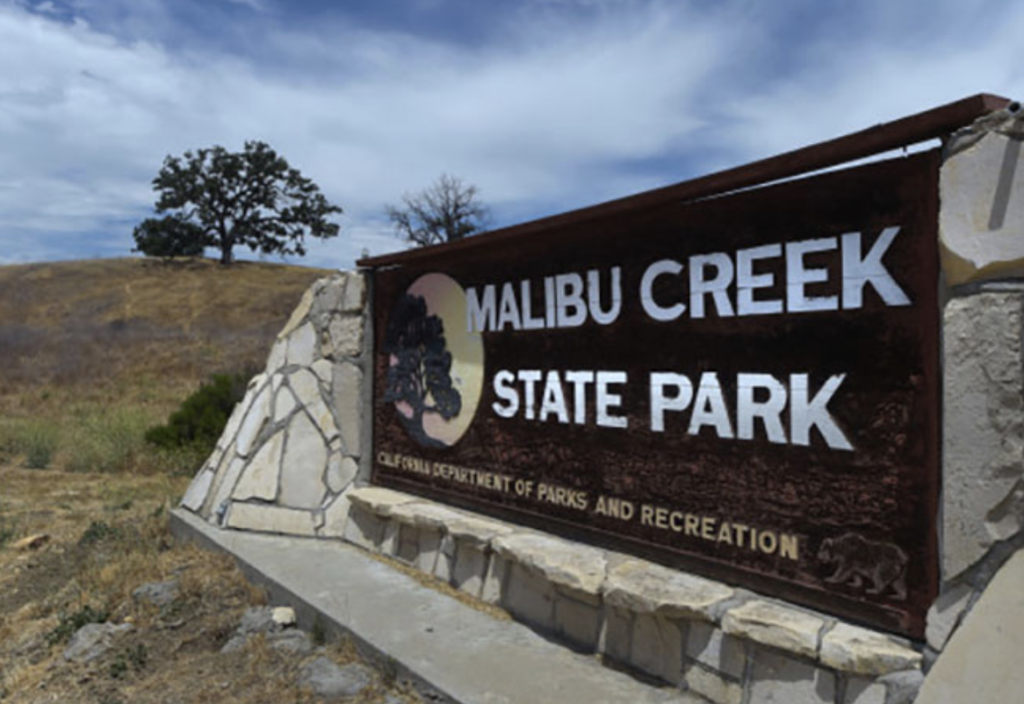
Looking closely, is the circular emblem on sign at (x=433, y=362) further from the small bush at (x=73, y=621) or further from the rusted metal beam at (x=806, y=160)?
the small bush at (x=73, y=621)

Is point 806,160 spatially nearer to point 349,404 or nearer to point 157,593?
point 349,404

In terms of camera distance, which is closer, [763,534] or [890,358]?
[890,358]

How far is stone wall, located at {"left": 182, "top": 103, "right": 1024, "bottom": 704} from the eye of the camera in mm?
2473

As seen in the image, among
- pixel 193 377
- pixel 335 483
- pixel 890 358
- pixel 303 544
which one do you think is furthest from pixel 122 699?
pixel 193 377

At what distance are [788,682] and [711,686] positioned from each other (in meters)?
0.41

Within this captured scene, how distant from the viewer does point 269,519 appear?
6.31 meters

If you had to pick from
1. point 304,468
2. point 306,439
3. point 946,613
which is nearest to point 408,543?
point 304,468

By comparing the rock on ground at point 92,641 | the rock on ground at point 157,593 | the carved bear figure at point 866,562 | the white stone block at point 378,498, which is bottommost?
the rock on ground at point 92,641

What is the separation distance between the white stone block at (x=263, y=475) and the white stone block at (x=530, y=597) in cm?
277

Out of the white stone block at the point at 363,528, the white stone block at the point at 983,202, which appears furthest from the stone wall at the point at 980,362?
the white stone block at the point at 363,528

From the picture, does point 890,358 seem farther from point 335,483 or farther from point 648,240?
point 335,483

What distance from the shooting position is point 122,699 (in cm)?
399

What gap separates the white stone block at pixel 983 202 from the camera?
2441 mm

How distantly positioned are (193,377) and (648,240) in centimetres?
1982
